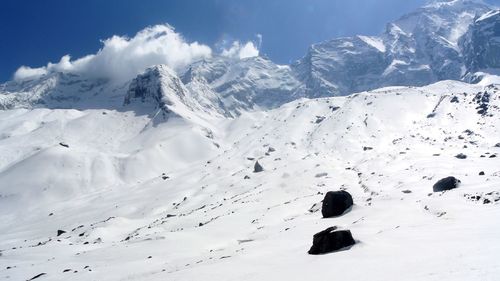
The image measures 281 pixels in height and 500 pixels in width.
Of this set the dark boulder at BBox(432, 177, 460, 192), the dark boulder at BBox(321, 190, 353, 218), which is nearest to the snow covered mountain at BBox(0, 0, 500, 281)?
the dark boulder at BBox(432, 177, 460, 192)

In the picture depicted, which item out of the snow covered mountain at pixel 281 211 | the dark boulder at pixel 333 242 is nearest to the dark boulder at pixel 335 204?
the snow covered mountain at pixel 281 211

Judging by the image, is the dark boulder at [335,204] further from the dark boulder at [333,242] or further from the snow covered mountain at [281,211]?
the dark boulder at [333,242]

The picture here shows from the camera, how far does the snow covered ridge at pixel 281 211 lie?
25000mm

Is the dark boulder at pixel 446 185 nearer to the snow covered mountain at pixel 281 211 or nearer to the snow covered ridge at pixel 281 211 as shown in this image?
the snow covered mountain at pixel 281 211

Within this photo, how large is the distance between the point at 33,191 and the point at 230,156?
7527cm

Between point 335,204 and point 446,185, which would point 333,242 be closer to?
point 335,204

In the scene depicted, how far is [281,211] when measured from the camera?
226 feet

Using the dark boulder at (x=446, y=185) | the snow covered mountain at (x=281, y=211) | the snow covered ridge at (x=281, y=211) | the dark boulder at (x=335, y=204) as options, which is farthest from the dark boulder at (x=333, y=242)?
the dark boulder at (x=446, y=185)

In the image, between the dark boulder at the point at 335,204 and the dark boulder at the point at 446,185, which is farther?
the dark boulder at the point at 446,185

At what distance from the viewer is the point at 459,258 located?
19391mm

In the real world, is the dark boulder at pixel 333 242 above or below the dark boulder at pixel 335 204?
below

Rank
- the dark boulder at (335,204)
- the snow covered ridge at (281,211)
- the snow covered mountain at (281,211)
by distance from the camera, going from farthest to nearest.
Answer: the dark boulder at (335,204), the snow covered ridge at (281,211), the snow covered mountain at (281,211)

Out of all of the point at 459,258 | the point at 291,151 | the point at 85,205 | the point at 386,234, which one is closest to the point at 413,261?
the point at 459,258

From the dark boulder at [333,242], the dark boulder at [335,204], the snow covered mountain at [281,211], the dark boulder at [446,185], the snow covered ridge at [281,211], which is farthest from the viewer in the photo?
the dark boulder at [446,185]
